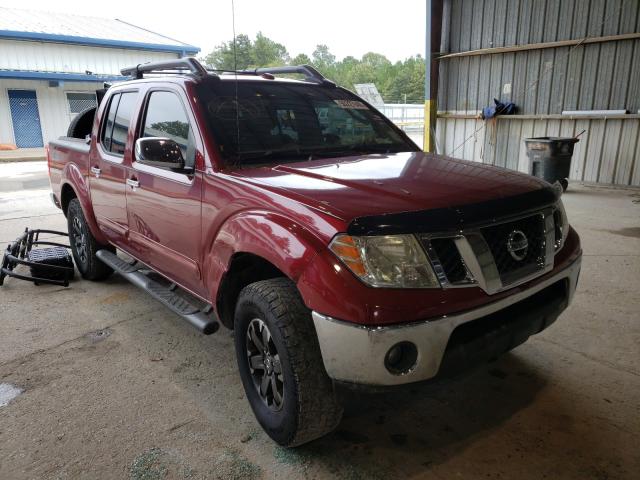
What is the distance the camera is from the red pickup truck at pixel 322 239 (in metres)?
1.83

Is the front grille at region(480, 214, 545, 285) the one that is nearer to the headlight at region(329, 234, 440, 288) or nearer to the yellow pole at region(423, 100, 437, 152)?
the headlight at region(329, 234, 440, 288)

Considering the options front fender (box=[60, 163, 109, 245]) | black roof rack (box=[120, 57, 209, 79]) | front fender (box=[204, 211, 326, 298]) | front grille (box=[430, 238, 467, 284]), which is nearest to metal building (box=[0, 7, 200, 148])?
front fender (box=[60, 163, 109, 245])

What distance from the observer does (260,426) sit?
244cm

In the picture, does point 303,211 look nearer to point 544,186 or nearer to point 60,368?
point 544,186

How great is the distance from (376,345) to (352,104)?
214cm

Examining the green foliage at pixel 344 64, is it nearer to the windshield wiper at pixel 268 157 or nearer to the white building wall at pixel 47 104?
the windshield wiper at pixel 268 157

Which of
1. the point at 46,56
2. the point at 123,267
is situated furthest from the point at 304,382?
the point at 46,56

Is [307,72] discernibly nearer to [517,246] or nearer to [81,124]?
[517,246]

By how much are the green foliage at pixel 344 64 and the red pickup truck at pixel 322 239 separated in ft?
0.77

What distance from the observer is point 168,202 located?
2.90 meters

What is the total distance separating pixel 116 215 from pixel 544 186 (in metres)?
2.93

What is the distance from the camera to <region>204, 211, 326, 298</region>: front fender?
194cm

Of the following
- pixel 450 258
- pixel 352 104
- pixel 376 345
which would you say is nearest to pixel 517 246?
pixel 450 258

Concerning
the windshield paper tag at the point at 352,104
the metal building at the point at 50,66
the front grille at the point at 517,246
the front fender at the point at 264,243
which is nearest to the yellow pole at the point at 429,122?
the windshield paper tag at the point at 352,104
